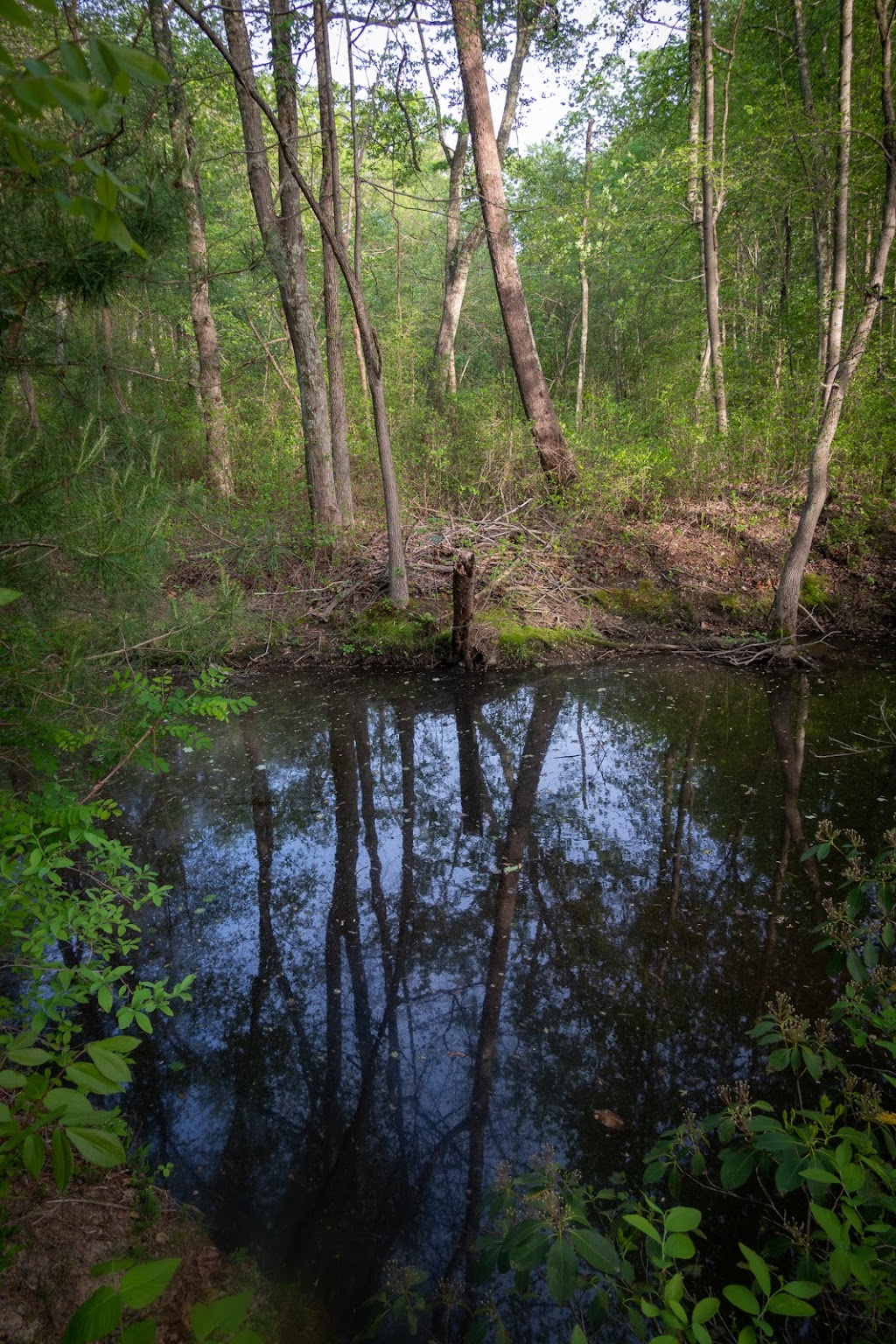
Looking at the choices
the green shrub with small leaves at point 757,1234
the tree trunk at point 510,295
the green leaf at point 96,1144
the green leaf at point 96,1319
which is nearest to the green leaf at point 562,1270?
the green shrub with small leaves at point 757,1234

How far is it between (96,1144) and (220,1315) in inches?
15.3

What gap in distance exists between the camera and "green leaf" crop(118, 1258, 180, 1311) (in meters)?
0.72

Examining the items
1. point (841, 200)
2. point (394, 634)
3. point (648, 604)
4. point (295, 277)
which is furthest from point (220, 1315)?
point (295, 277)

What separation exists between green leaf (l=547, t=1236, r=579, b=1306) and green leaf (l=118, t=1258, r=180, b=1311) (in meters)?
0.94

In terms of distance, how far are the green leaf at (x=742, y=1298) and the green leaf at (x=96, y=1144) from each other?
102 centimetres

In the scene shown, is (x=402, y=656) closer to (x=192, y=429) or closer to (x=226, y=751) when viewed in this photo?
(x=226, y=751)

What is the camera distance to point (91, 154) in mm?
3201

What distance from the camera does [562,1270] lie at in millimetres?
1435

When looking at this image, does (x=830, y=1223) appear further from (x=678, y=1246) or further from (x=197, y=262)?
(x=197, y=262)

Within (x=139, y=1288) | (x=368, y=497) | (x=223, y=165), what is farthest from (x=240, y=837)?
(x=223, y=165)

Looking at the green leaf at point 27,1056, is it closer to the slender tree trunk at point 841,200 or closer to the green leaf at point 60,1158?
the green leaf at point 60,1158

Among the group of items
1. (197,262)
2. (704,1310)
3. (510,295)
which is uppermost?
(510,295)

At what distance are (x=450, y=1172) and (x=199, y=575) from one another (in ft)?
29.0

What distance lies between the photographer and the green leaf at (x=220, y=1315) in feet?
2.32
